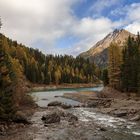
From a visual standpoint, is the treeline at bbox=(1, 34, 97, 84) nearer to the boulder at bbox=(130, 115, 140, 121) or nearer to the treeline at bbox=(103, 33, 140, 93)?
the treeline at bbox=(103, 33, 140, 93)

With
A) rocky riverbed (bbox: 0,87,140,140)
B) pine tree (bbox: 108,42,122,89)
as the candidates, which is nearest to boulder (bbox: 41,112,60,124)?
rocky riverbed (bbox: 0,87,140,140)

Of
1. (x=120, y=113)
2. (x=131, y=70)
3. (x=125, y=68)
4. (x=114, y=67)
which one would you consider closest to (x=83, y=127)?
(x=120, y=113)

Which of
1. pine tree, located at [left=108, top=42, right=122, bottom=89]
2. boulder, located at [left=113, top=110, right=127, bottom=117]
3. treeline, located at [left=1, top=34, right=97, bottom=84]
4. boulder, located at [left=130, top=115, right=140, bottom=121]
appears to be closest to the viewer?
boulder, located at [left=130, top=115, right=140, bottom=121]

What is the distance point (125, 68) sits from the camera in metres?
81.9

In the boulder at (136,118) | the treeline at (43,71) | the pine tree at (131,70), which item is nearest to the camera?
the boulder at (136,118)

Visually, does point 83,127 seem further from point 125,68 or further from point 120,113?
point 125,68

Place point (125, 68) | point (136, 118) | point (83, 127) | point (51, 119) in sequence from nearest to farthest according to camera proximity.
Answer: point (83, 127)
point (51, 119)
point (136, 118)
point (125, 68)

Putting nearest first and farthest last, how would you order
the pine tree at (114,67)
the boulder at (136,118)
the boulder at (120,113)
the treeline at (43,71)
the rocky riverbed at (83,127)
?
1. the rocky riverbed at (83,127)
2. the boulder at (136,118)
3. the boulder at (120,113)
4. the pine tree at (114,67)
5. the treeline at (43,71)

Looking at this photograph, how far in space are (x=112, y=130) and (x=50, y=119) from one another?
10.7 metres

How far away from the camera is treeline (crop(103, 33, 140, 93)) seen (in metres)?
79.6

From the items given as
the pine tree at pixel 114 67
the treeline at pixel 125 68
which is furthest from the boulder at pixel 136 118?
the pine tree at pixel 114 67

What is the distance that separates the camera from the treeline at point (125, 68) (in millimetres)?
79562

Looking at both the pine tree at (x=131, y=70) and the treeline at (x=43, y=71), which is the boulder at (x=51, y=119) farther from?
the treeline at (x=43, y=71)

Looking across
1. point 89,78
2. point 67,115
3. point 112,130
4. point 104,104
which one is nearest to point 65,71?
point 89,78
